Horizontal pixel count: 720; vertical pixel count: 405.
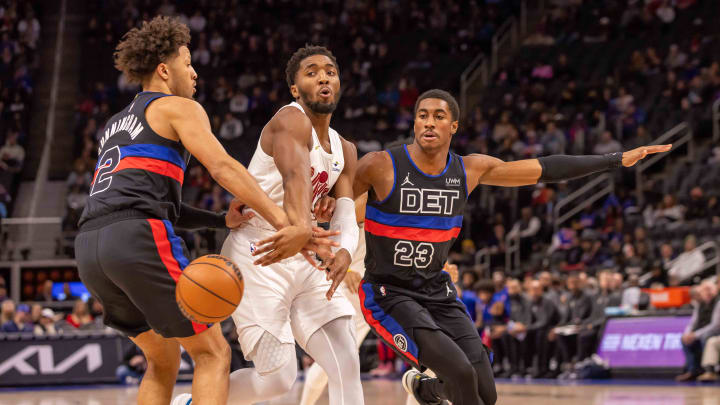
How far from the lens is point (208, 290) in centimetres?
449

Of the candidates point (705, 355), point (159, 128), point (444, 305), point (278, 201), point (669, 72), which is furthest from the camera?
point (669, 72)

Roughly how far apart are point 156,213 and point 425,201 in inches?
85.4

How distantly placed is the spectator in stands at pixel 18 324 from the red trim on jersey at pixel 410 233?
1075 cm

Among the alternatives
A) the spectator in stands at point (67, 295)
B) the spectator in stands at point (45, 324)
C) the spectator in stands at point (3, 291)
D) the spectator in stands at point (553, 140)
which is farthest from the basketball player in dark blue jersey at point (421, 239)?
the spectator in stands at point (67, 295)

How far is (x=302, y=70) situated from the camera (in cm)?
555

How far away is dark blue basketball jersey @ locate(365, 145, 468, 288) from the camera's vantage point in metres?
6.32

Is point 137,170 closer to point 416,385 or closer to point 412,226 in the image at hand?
point 412,226

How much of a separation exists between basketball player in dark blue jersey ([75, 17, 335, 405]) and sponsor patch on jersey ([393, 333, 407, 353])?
55.6 inches

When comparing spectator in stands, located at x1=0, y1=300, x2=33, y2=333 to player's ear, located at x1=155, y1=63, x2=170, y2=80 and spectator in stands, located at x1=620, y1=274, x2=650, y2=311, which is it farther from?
player's ear, located at x1=155, y1=63, x2=170, y2=80

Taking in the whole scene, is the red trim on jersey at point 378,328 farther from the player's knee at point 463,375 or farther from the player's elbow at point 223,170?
the player's elbow at point 223,170

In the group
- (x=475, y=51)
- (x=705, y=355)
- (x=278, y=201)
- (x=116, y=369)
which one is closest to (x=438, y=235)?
(x=278, y=201)

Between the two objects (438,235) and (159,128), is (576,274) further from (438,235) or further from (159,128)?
(159,128)

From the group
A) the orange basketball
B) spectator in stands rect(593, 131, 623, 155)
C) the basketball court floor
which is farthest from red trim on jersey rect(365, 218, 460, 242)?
spectator in stands rect(593, 131, 623, 155)

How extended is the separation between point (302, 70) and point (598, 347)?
10285mm
